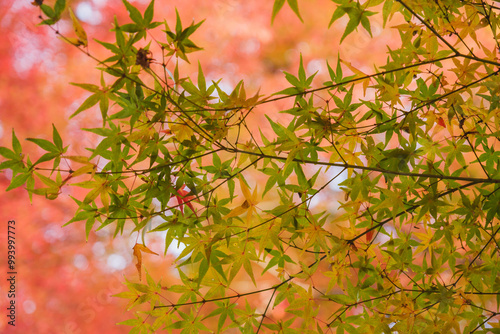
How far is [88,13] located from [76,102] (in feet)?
1.17

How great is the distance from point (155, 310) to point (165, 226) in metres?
0.15

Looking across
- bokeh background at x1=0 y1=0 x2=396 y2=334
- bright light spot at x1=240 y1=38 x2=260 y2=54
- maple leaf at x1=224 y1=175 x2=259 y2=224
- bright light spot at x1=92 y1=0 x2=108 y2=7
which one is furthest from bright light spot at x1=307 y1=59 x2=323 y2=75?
maple leaf at x1=224 y1=175 x2=259 y2=224

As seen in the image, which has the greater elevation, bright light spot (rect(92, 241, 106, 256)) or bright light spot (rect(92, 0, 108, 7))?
bright light spot (rect(92, 0, 108, 7))

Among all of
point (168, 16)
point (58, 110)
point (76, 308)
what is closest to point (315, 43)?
point (168, 16)

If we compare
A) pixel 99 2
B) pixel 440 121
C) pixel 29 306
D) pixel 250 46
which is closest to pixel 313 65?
pixel 250 46

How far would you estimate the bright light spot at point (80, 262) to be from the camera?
1604 millimetres

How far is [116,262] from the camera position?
165 cm

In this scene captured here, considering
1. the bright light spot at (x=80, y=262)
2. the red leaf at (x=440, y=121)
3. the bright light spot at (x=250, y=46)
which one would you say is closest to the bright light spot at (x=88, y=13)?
the bright light spot at (x=250, y=46)

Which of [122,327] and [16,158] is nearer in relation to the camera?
[16,158]

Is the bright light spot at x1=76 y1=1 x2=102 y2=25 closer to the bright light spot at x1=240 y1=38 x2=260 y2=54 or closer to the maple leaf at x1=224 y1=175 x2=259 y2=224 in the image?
the bright light spot at x1=240 y1=38 x2=260 y2=54

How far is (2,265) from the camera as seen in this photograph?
1525mm

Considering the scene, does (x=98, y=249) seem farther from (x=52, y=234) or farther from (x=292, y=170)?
(x=292, y=170)

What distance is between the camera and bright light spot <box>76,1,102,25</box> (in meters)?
1.61

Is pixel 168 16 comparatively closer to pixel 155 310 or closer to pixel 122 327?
pixel 122 327
